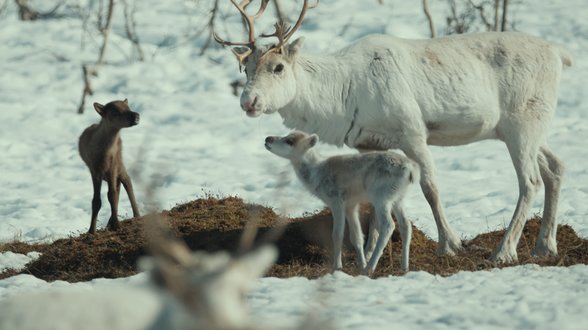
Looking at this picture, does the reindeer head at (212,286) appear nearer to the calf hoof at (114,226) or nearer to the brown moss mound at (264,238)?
the brown moss mound at (264,238)

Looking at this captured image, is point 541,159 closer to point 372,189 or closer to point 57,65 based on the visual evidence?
point 372,189

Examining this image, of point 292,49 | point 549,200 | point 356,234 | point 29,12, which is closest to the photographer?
point 356,234

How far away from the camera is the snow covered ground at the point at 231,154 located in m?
5.91

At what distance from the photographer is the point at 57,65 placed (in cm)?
1916

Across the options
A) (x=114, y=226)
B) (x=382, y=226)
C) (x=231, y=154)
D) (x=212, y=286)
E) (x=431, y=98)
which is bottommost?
(x=231, y=154)

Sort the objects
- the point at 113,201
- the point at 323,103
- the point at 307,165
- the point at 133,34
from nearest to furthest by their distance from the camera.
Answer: the point at 307,165 < the point at 323,103 < the point at 113,201 < the point at 133,34

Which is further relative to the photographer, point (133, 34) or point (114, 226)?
point (133, 34)

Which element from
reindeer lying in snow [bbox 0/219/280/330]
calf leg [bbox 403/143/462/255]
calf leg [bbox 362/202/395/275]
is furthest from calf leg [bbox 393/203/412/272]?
reindeer lying in snow [bbox 0/219/280/330]

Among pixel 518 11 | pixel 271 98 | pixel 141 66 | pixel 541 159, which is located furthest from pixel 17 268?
pixel 518 11

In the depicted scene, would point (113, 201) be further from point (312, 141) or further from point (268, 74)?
point (312, 141)

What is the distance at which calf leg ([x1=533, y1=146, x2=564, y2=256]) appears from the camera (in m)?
8.83

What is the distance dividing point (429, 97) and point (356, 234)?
1.69 metres

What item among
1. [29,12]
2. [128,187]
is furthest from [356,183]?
[29,12]

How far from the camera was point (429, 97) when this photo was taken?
8680mm
